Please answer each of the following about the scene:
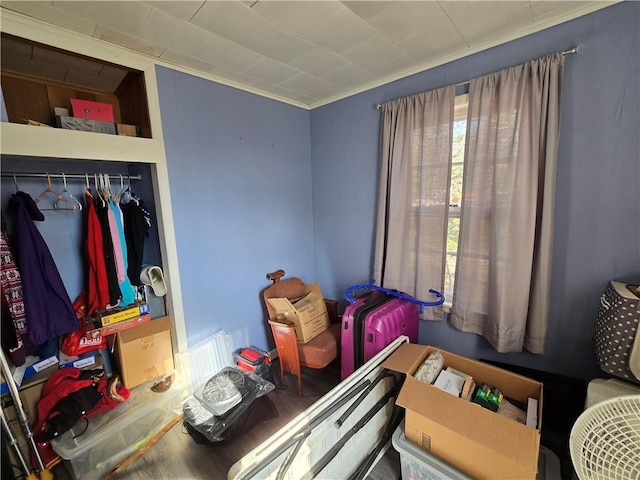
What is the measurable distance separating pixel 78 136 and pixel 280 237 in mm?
1601

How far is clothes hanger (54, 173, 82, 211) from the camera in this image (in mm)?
1728

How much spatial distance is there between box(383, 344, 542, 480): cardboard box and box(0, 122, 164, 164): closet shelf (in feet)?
6.44

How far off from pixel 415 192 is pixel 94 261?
2.30 m

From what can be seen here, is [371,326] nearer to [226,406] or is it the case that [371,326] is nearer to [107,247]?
[226,406]

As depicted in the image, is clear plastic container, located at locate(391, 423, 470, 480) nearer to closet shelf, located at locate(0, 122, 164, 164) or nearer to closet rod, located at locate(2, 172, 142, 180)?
closet shelf, located at locate(0, 122, 164, 164)

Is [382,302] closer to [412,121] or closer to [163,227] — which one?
[412,121]

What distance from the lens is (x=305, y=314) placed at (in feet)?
7.02

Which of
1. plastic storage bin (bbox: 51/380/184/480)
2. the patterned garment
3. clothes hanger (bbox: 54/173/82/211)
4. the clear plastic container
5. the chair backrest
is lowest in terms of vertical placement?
plastic storage bin (bbox: 51/380/184/480)

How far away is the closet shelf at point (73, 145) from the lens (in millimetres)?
1275

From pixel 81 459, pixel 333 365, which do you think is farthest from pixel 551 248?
pixel 81 459

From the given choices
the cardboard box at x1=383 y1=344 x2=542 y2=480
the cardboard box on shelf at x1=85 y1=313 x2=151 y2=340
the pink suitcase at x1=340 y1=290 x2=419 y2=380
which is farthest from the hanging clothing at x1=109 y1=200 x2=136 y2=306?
the cardboard box at x1=383 y1=344 x2=542 y2=480

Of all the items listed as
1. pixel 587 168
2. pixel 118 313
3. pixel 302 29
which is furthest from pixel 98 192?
pixel 587 168

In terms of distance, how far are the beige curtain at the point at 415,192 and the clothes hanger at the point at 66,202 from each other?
2200mm

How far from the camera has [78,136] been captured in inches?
57.0
